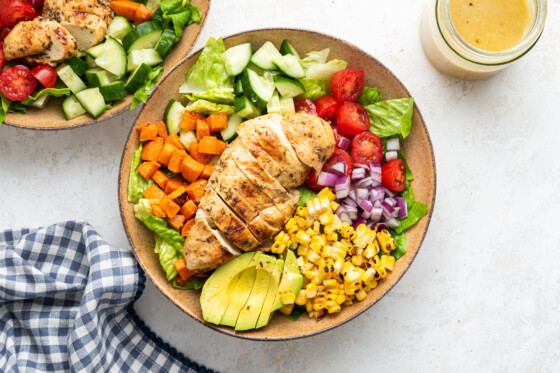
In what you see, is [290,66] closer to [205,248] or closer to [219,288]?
[205,248]

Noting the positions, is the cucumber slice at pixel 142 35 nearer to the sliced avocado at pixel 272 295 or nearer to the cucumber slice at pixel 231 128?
the cucumber slice at pixel 231 128

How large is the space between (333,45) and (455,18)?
0.97 m

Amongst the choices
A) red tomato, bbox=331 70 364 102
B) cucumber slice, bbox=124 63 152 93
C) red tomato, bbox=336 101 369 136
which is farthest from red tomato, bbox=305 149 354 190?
cucumber slice, bbox=124 63 152 93

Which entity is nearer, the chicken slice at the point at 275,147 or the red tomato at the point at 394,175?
the chicken slice at the point at 275,147

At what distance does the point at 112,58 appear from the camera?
4078 mm

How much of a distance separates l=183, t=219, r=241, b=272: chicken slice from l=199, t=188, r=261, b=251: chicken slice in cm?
7

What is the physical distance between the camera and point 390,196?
13.0 ft

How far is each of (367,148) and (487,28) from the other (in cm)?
133

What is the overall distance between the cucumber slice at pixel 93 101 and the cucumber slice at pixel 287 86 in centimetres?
143

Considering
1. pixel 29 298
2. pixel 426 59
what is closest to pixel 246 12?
pixel 426 59

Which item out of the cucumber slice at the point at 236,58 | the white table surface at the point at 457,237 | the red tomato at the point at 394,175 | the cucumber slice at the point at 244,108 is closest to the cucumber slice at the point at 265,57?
the cucumber slice at the point at 236,58

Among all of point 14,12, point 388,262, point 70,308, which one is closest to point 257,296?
point 388,262

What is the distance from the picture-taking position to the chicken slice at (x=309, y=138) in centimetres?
362

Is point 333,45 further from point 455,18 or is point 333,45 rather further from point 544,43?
point 544,43
